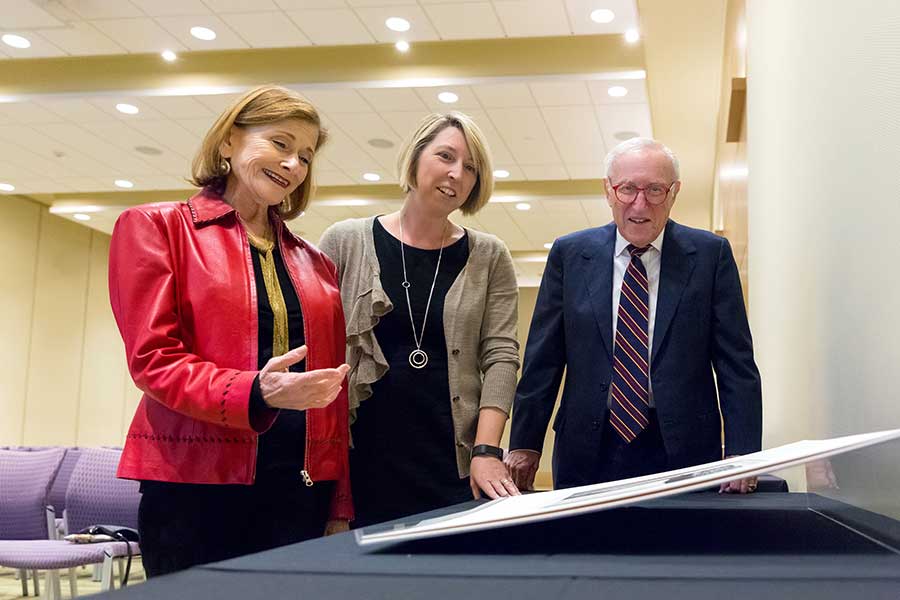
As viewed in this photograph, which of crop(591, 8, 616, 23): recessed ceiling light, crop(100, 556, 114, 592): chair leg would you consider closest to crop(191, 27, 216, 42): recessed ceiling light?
crop(591, 8, 616, 23): recessed ceiling light

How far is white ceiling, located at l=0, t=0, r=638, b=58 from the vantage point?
7.08m

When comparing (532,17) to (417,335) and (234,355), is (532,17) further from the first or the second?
(234,355)

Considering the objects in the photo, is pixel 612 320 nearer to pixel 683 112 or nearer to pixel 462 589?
pixel 462 589

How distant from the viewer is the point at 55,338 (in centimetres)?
1441

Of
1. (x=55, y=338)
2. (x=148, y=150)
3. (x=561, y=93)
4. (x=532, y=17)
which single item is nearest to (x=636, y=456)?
(x=532, y=17)

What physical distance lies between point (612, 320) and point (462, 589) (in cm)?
135

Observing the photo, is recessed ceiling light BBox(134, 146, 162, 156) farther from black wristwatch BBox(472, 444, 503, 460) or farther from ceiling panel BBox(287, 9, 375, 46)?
black wristwatch BBox(472, 444, 503, 460)

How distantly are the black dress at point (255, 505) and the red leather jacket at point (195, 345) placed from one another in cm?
2

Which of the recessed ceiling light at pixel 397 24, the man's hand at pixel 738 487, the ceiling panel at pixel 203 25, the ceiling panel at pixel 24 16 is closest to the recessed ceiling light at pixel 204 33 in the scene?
the ceiling panel at pixel 203 25

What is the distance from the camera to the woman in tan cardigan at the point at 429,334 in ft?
5.91

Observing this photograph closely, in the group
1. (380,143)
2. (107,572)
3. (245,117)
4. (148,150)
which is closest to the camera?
(245,117)

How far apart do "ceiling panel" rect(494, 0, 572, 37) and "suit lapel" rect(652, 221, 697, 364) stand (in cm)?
551

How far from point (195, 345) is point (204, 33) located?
6947 millimetres

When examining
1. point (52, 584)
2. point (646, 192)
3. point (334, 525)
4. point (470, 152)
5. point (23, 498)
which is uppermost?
point (470, 152)
